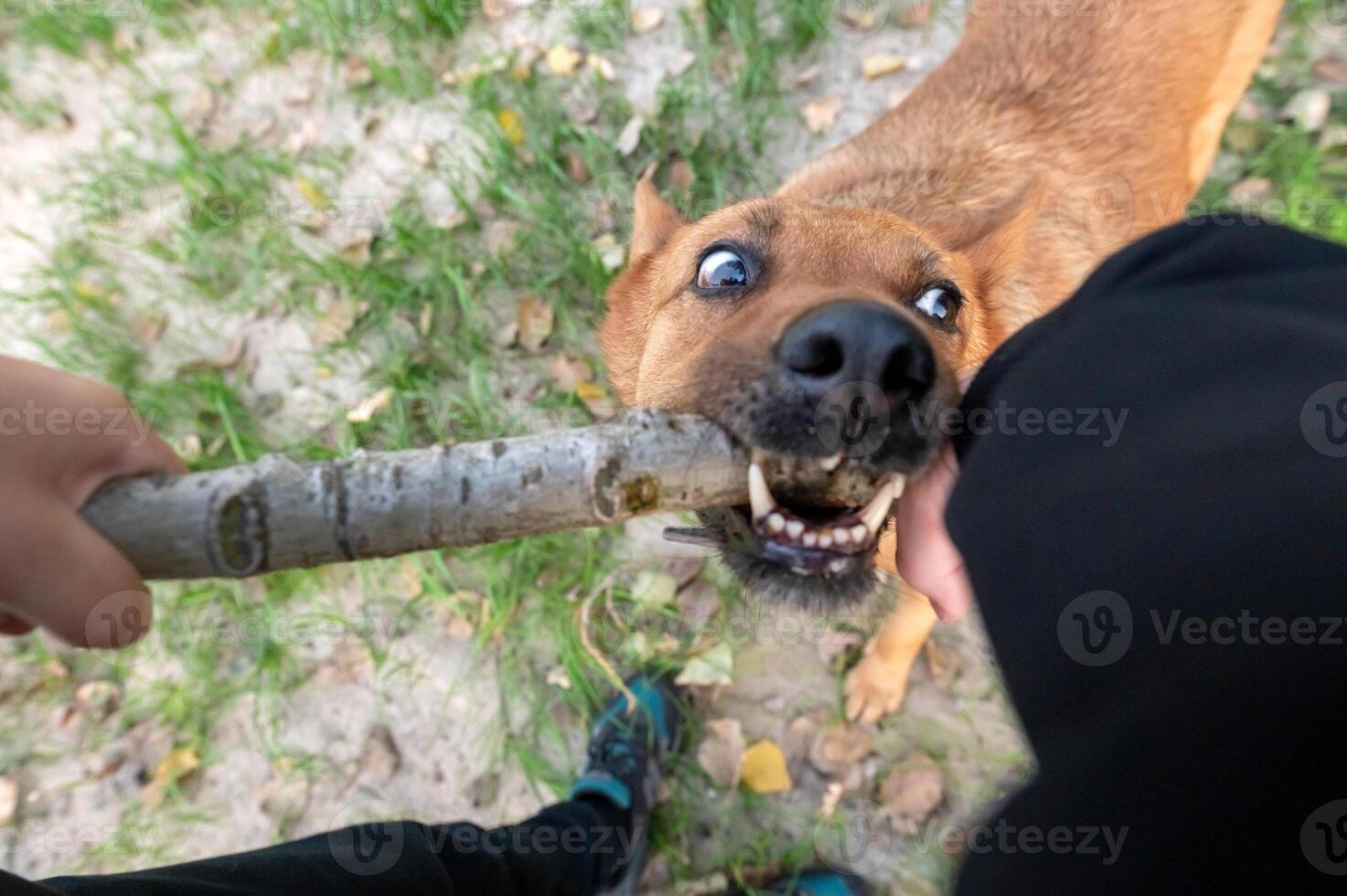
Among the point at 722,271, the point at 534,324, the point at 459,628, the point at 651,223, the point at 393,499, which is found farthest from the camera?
the point at 534,324

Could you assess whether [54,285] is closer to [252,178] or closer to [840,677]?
[252,178]

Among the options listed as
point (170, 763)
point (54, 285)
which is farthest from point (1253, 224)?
point (54, 285)

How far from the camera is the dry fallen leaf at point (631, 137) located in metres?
4.36

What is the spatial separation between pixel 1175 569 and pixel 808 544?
3.15ft

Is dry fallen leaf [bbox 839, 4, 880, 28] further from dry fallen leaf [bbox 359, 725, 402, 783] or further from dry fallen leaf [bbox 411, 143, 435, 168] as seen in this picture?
dry fallen leaf [bbox 359, 725, 402, 783]

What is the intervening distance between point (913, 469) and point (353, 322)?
3586 millimetres

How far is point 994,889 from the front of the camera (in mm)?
1164

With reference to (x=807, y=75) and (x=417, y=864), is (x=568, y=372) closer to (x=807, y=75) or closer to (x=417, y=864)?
(x=807, y=75)

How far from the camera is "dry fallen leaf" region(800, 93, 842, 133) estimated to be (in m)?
4.47

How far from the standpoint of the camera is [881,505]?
75.8 inches

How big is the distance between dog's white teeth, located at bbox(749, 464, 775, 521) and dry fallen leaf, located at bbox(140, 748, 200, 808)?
11.6 feet

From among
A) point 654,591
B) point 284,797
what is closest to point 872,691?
point 654,591

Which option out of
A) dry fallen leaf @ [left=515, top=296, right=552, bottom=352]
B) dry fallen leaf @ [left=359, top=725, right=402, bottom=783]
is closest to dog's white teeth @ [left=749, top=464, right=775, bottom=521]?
dry fallen leaf @ [left=515, top=296, right=552, bottom=352]

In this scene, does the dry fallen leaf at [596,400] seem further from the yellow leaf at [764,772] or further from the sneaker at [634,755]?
the yellow leaf at [764,772]
